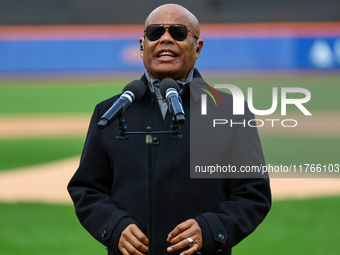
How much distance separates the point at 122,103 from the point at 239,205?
2.03 feet

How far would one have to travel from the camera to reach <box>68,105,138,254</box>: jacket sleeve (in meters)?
2.03

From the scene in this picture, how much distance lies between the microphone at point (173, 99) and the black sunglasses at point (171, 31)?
0.32 metres

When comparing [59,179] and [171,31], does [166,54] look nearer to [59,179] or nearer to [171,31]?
[171,31]

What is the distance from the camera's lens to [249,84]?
17984mm

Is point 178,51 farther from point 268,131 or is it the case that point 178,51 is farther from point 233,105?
point 268,131

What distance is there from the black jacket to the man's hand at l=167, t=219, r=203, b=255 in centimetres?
7

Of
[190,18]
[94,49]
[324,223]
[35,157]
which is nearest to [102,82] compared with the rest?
[94,49]

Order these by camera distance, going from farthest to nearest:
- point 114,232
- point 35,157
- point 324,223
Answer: point 35,157, point 324,223, point 114,232

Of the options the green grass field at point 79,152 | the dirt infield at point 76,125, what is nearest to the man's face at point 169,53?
the green grass field at point 79,152

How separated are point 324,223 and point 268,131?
6342 mm

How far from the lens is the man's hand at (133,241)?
6.32 ft

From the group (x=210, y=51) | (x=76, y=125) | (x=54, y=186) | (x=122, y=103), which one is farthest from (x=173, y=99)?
(x=210, y=51)

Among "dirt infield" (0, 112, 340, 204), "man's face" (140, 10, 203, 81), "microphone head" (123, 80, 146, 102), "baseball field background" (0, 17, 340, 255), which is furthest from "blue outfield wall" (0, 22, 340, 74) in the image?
"microphone head" (123, 80, 146, 102)

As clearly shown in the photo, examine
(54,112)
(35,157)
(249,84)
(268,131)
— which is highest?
(249,84)
